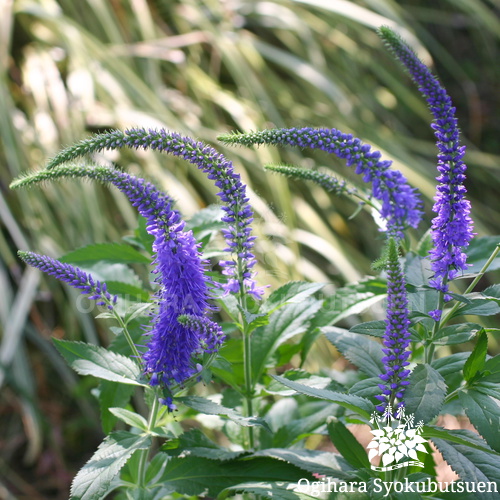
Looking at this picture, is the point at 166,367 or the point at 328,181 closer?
the point at 166,367

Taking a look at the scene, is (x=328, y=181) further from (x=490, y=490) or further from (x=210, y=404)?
(x=490, y=490)

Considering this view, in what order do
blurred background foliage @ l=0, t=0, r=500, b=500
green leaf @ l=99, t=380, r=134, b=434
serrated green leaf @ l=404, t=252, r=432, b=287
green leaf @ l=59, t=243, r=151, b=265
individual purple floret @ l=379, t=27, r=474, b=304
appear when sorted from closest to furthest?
1. individual purple floret @ l=379, t=27, r=474, b=304
2. serrated green leaf @ l=404, t=252, r=432, b=287
3. green leaf @ l=99, t=380, r=134, b=434
4. green leaf @ l=59, t=243, r=151, b=265
5. blurred background foliage @ l=0, t=0, r=500, b=500

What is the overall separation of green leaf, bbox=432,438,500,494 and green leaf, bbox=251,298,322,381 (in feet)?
1.11

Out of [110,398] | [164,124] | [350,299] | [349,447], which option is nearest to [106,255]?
[110,398]

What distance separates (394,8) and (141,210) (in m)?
3.18

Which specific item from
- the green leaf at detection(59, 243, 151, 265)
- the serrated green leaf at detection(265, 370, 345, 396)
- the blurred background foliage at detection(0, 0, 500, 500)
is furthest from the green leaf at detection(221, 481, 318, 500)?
the blurred background foliage at detection(0, 0, 500, 500)

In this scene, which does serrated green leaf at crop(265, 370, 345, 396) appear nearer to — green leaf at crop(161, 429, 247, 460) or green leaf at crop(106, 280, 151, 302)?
green leaf at crop(161, 429, 247, 460)

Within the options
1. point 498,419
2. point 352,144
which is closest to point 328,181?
point 352,144

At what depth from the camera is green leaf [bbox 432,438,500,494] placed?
2.88 ft

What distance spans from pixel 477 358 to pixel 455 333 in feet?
0.16

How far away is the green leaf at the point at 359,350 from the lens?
1006 mm

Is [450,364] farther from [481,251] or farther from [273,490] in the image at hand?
[273,490]

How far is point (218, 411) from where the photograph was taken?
923mm

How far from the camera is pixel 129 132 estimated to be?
2.98 feet
